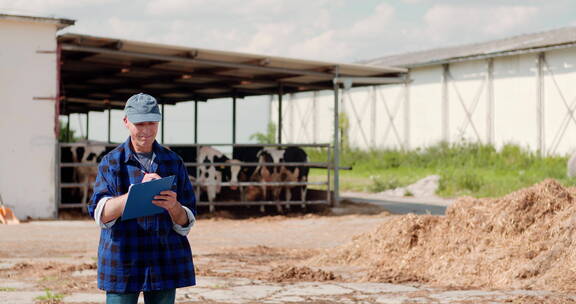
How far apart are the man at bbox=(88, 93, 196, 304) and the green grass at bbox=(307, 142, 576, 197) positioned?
61.6 ft

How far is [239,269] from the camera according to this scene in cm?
1026

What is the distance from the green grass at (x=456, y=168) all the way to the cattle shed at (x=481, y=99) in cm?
63

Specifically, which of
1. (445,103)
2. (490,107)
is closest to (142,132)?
(490,107)

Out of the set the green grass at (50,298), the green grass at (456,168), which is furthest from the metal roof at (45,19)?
the green grass at (456,168)

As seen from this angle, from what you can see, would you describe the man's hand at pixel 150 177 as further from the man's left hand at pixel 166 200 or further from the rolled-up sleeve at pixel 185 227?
the rolled-up sleeve at pixel 185 227

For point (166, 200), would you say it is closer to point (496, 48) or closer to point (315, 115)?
point (496, 48)

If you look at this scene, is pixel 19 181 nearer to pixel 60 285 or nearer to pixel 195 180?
pixel 195 180

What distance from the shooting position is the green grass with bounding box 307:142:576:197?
81.9 feet

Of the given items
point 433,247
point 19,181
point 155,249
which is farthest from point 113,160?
point 19,181

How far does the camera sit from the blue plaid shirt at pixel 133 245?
4.32 meters

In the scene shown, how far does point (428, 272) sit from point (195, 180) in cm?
916

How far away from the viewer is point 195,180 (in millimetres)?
Answer: 18016

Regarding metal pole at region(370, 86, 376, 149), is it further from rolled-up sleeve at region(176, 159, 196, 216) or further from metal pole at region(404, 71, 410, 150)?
rolled-up sleeve at region(176, 159, 196, 216)

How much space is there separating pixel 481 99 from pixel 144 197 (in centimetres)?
3033
